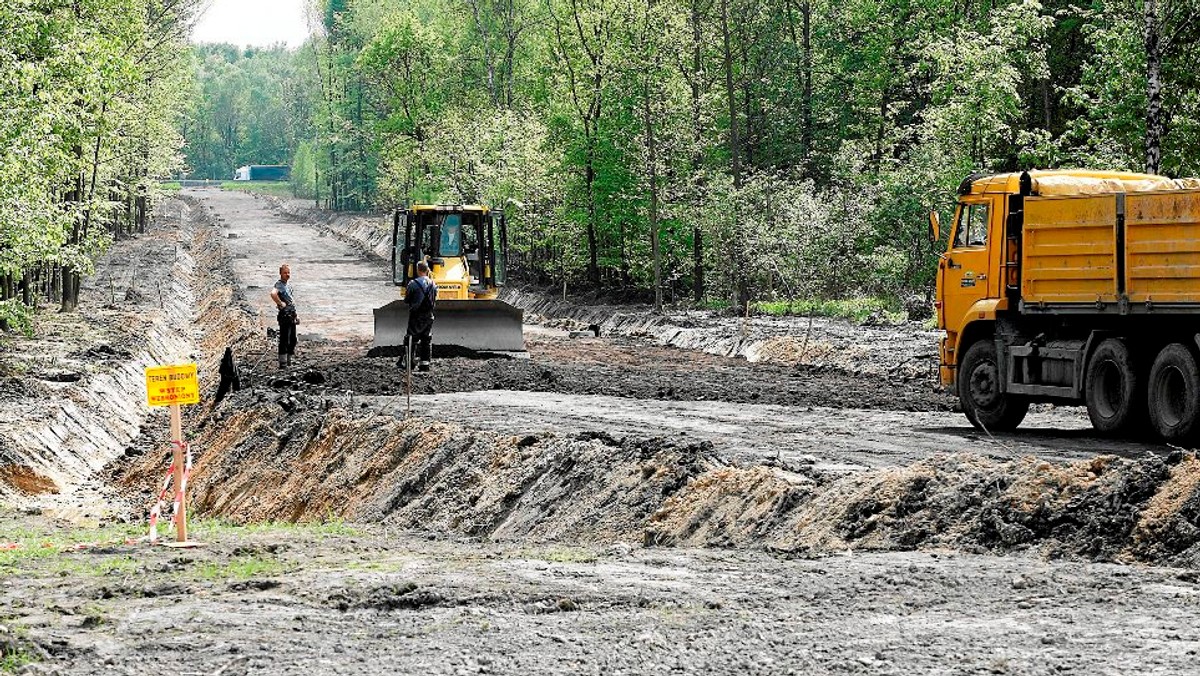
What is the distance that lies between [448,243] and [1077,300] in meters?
19.5

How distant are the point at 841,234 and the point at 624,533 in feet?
95.2

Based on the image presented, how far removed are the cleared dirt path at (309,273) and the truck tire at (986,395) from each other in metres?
19.2

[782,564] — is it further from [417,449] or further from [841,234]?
[841,234]

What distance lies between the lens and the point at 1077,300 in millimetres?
16766

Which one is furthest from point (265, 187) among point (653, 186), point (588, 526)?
point (588, 526)

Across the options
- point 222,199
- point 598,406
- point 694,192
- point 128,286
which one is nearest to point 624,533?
point 598,406

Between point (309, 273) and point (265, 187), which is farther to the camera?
point (265, 187)

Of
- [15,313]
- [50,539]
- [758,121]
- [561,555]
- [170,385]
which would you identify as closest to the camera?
[561,555]

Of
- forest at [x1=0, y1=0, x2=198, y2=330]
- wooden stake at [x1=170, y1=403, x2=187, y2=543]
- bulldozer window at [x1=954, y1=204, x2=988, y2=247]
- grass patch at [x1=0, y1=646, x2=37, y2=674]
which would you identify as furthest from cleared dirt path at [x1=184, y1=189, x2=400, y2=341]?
grass patch at [x1=0, y1=646, x2=37, y2=674]

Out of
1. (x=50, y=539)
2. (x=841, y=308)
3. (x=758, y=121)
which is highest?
(x=758, y=121)

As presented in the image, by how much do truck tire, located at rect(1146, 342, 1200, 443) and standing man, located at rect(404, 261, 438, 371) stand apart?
528 inches

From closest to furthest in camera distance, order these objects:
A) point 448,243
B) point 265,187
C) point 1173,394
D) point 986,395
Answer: point 1173,394 → point 986,395 → point 448,243 → point 265,187

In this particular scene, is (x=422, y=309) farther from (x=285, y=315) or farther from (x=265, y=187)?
(x=265, y=187)

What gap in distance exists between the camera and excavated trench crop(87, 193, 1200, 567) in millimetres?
11539
